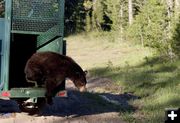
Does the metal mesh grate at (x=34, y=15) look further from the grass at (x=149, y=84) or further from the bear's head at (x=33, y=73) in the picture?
the grass at (x=149, y=84)

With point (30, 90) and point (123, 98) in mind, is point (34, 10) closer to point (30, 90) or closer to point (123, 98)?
point (30, 90)

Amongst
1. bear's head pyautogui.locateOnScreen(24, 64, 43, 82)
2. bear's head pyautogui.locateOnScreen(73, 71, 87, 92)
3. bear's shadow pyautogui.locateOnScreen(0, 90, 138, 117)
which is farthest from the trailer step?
bear's shadow pyautogui.locateOnScreen(0, 90, 138, 117)

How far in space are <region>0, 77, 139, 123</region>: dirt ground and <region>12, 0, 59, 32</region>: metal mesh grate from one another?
1894 mm

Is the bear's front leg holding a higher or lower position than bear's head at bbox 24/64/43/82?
lower

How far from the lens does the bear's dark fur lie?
10203 mm

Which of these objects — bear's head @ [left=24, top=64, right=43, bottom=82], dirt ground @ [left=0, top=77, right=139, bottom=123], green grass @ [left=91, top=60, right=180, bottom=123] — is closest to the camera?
bear's head @ [left=24, top=64, right=43, bottom=82]

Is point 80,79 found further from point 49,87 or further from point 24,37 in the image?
point 24,37

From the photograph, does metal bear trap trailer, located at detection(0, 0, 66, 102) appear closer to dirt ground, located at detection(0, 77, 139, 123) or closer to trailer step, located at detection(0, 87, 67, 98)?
trailer step, located at detection(0, 87, 67, 98)

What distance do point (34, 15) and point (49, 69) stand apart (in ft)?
4.50

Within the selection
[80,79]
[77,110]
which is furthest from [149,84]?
[80,79]

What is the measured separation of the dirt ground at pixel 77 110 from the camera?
430 inches

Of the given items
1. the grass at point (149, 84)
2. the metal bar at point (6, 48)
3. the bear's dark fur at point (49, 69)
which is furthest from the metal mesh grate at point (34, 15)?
the grass at point (149, 84)

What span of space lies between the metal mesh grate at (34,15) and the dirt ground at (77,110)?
1.89 metres

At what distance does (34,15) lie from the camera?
1091 centimetres
